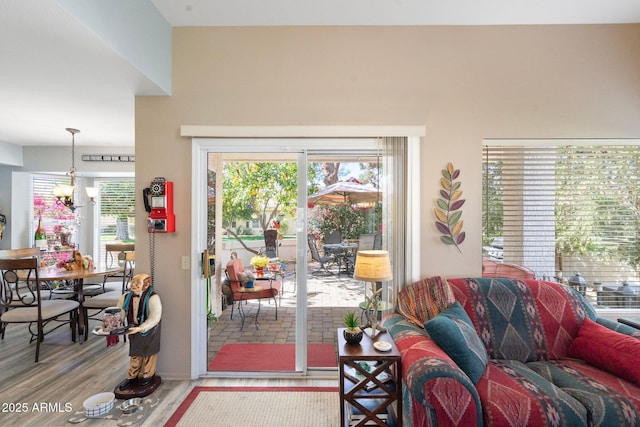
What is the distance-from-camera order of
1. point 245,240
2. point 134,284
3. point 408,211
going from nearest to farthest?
1. point 134,284
2. point 408,211
3. point 245,240

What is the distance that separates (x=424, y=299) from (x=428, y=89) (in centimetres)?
188

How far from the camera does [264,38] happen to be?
273cm

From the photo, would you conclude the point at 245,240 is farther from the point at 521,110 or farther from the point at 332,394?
the point at 521,110

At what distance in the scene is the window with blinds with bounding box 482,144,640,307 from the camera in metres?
2.82

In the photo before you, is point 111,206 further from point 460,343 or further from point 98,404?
point 460,343

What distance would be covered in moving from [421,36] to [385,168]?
49.8 inches

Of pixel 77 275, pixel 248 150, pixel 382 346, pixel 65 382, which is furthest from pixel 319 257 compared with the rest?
pixel 77 275

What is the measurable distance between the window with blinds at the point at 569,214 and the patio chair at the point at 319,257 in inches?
58.3

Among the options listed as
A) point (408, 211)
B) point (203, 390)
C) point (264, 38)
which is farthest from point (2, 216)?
point (408, 211)

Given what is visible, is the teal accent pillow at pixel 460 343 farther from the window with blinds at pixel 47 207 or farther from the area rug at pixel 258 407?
the window with blinds at pixel 47 207

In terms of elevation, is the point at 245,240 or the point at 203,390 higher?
the point at 245,240

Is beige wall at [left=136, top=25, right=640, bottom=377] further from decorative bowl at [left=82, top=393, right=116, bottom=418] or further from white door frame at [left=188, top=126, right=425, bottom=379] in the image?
decorative bowl at [left=82, top=393, right=116, bottom=418]

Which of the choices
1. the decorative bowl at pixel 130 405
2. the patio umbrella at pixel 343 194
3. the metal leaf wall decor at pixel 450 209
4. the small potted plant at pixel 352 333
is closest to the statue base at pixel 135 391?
the decorative bowl at pixel 130 405

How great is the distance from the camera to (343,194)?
2.90 m
